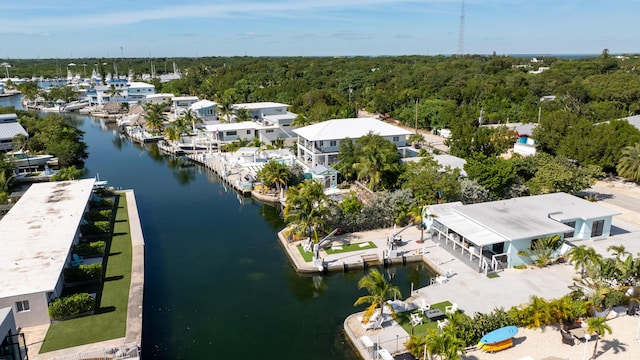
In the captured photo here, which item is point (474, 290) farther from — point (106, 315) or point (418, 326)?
point (106, 315)

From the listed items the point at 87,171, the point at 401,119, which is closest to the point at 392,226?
the point at 87,171

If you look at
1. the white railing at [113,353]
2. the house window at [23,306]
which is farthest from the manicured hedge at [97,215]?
the white railing at [113,353]

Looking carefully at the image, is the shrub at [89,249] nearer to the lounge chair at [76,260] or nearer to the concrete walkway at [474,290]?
the lounge chair at [76,260]

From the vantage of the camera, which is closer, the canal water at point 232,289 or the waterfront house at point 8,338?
the waterfront house at point 8,338

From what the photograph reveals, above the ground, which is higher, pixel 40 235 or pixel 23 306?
pixel 40 235

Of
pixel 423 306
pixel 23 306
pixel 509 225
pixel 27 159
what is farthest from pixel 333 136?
pixel 27 159

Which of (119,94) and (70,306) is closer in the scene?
(70,306)
